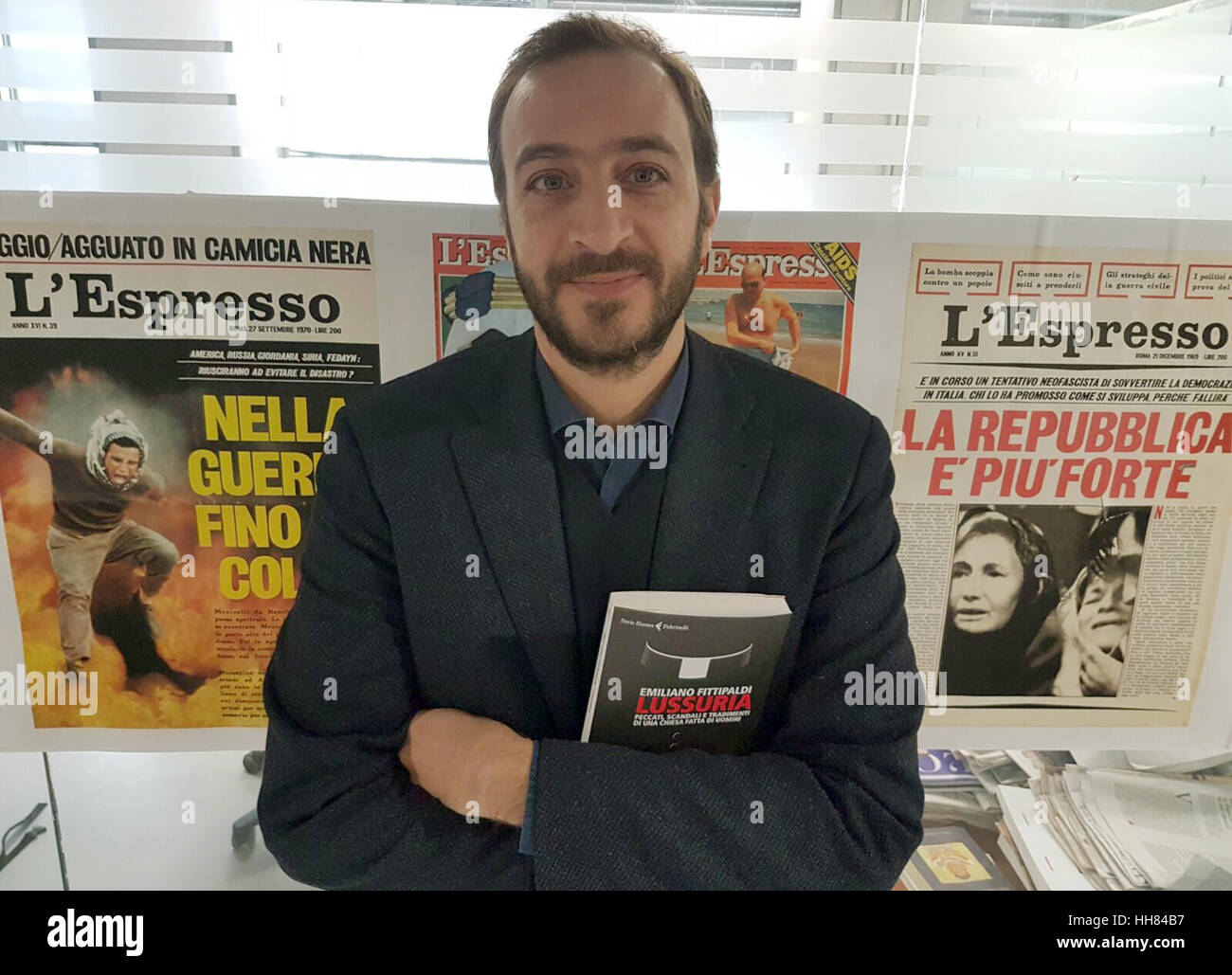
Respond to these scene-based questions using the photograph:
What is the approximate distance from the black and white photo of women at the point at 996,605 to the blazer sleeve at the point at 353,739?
0.79m

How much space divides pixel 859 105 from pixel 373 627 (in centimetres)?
96

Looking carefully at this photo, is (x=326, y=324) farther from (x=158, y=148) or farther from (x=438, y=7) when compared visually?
(x=438, y=7)

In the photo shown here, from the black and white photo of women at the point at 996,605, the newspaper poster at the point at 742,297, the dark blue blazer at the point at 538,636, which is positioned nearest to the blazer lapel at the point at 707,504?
the dark blue blazer at the point at 538,636

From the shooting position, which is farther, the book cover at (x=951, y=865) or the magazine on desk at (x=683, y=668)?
the book cover at (x=951, y=865)

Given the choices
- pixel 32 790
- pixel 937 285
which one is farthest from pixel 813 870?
pixel 32 790

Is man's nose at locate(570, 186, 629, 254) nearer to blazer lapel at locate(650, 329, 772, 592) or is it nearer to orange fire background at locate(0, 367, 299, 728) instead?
blazer lapel at locate(650, 329, 772, 592)

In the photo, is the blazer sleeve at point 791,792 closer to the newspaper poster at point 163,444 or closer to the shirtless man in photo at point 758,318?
the shirtless man in photo at point 758,318

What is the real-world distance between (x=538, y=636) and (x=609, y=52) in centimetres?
69

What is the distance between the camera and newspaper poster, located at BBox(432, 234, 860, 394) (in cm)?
103

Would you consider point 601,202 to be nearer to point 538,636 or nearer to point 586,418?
point 586,418

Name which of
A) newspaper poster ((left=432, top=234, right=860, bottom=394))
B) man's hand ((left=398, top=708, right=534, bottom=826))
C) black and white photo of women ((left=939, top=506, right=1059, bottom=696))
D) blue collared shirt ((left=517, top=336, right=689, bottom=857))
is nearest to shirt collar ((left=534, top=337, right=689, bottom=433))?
blue collared shirt ((left=517, top=336, right=689, bottom=857))

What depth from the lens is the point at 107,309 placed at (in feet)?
3.39

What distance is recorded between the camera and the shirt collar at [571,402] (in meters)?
0.92

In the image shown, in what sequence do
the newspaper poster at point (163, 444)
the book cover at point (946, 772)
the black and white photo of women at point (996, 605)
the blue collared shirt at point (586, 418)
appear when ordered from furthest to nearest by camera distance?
1. the book cover at point (946, 772)
2. the black and white photo of women at point (996, 605)
3. the newspaper poster at point (163, 444)
4. the blue collared shirt at point (586, 418)
